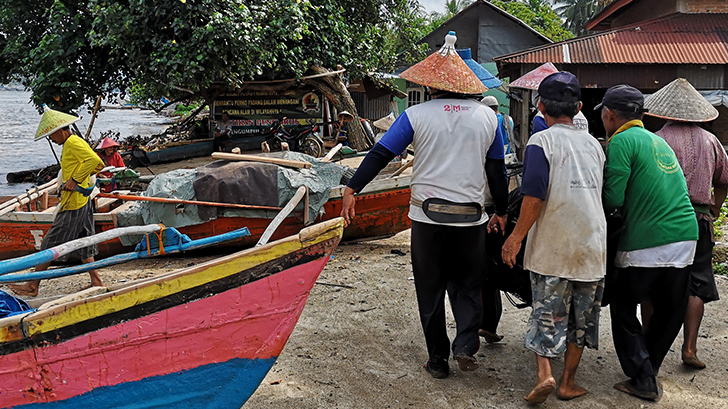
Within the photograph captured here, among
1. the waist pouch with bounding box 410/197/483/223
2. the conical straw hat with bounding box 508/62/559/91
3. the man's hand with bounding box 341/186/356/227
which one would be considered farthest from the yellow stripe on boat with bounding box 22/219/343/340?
the conical straw hat with bounding box 508/62/559/91

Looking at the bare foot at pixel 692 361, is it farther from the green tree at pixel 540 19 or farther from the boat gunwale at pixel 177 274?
the green tree at pixel 540 19

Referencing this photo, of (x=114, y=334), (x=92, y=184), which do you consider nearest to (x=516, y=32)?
(x=92, y=184)

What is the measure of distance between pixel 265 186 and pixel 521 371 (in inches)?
145

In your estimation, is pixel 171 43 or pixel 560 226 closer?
pixel 560 226

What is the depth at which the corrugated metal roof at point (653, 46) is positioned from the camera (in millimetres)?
12211

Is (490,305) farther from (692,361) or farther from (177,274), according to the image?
(177,274)

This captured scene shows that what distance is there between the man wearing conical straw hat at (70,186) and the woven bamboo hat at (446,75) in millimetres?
3174

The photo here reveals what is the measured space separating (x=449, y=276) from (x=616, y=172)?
112 centimetres

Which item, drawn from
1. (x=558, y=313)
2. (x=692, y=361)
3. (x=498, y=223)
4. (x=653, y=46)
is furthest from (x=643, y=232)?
(x=653, y=46)

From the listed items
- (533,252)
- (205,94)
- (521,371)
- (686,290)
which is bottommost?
(521,371)

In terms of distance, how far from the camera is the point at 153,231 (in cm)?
350

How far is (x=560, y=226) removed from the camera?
10.1ft

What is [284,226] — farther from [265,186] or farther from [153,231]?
[153,231]

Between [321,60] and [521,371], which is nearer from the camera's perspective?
[521,371]
